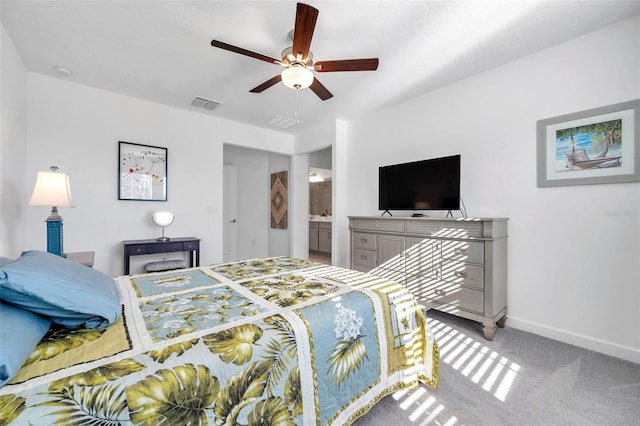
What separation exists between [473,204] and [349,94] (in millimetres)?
1936

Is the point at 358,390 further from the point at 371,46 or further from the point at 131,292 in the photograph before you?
the point at 371,46

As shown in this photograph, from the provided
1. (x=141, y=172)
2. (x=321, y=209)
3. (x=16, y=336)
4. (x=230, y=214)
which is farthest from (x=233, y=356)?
(x=321, y=209)

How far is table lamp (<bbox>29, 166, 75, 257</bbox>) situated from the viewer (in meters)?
2.31

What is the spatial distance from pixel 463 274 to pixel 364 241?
1233mm

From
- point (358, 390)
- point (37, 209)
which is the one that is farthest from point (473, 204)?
point (37, 209)

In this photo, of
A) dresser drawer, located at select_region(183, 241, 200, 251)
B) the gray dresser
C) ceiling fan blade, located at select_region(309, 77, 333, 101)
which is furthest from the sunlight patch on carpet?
dresser drawer, located at select_region(183, 241, 200, 251)

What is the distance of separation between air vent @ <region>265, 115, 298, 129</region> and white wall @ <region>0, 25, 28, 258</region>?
2.72m

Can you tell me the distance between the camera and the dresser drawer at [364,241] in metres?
3.39

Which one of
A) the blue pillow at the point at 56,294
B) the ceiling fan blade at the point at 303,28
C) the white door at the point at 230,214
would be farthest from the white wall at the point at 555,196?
the white door at the point at 230,214

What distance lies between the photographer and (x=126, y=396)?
0.76 metres

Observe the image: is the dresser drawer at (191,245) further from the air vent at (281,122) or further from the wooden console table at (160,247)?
the air vent at (281,122)

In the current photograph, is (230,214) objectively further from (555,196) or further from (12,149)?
(555,196)

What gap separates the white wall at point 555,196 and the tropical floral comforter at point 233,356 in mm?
1586

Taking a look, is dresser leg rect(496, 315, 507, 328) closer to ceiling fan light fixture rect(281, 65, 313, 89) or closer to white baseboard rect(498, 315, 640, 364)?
white baseboard rect(498, 315, 640, 364)
